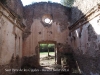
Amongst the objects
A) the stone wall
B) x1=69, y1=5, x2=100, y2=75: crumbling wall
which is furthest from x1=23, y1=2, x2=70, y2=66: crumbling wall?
x1=69, y1=5, x2=100, y2=75: crumbling wall

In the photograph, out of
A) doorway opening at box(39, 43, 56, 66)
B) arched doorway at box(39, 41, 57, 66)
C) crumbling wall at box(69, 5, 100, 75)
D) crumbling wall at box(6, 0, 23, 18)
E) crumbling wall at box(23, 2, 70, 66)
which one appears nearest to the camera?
crumbling wall at box(69, 5, 100, 75)

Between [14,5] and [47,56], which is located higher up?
[14,5]

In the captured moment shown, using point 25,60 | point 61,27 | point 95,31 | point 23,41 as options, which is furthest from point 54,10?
point 95,31

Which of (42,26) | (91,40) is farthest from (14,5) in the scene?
(91,40)

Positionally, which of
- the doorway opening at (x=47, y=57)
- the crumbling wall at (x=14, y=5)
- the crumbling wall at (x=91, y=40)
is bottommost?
the doorway opening at (x=47, y=57)

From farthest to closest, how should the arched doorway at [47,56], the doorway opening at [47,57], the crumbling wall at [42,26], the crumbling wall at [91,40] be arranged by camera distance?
the doorway opening at [47,57], the arched doorway at [47,56], the crumbling wall at [42,26], the crumbling wall at [91,40]

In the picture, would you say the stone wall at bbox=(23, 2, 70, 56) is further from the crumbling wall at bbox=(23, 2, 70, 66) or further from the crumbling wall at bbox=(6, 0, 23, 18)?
the crumbling wall at bbox=(6, 0, 23, 18)

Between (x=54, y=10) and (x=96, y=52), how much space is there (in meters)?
6.29

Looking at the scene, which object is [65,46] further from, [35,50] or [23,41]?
[23,41]

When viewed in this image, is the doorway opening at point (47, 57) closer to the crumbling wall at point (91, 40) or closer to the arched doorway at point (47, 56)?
the arched doorway at point (47, 56)

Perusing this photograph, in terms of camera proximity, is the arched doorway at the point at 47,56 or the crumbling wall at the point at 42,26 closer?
the crumbling wall at the point at 42,26

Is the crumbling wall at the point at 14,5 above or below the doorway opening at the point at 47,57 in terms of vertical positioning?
above

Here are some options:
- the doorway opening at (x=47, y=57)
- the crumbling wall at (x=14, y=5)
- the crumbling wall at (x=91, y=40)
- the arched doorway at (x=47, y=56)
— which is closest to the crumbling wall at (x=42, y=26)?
the arched doorway at (x=47, y=56)

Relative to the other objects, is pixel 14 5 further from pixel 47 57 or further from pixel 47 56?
pixel 47 56
